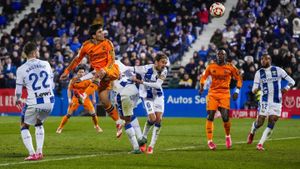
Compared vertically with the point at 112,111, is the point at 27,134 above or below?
above

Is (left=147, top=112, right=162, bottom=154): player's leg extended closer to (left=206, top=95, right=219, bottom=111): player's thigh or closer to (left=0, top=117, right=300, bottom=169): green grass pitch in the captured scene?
(left=0, top=117, right=300, bottom=169): green grass pitch

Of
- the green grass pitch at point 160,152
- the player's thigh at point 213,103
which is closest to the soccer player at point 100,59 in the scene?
the green grass pitch at point 160,152

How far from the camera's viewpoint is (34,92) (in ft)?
51.9

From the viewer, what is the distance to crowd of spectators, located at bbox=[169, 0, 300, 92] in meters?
36.8

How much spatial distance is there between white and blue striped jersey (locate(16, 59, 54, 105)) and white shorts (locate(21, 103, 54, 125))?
9 centimetres

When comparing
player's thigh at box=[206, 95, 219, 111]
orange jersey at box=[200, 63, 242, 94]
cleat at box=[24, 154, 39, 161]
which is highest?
orange jersey at box=[200, 63, 242, 94]

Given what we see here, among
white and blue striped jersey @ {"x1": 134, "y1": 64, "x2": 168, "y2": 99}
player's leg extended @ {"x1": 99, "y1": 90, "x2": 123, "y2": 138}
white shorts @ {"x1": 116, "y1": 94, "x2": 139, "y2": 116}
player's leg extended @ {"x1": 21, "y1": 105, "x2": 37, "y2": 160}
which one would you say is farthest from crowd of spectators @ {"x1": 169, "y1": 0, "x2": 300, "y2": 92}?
player's leg extended @ {"x1": 21, "y1": 105, "x2": 37, "y2": 160}

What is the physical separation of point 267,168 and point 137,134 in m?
4.33

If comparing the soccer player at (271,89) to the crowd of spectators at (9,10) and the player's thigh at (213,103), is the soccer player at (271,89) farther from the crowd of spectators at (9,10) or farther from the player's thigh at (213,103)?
the crowd of spectators at (9,10)

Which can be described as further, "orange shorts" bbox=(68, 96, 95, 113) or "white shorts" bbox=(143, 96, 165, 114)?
"orange shorts" bbox=(68, 96, 95, 113)

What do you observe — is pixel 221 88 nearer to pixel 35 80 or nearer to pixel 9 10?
pixel 35 80

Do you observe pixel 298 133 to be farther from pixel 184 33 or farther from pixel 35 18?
pixel 35 18

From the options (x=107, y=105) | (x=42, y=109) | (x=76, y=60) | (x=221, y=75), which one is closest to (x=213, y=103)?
(x=221, y=75)

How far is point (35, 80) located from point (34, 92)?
26 cm
